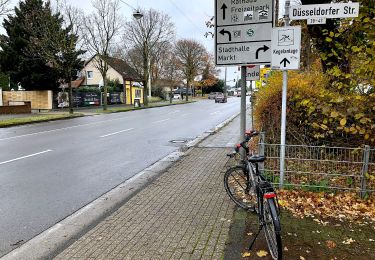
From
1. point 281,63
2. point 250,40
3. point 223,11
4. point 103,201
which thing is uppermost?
point 223,11

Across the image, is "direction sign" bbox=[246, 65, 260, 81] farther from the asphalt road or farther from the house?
the house

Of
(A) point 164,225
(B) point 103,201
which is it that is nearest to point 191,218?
(A) point 164,225

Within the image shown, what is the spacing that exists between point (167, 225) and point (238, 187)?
1.53 metres

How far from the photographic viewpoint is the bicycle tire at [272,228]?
3641 mm

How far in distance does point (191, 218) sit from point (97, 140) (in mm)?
9438

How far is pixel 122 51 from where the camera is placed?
5578 cm

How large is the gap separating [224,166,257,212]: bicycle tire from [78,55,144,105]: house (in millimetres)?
45236

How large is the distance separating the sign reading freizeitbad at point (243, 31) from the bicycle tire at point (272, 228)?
3.72 meters

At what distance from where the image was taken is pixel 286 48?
579cm

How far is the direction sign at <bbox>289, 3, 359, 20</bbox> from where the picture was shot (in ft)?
18.5

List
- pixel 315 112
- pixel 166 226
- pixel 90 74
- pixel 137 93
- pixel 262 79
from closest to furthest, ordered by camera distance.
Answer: pixel 166 226, pixel 315 112, pixel 262 79, pixel 137 93, pixel 90 74

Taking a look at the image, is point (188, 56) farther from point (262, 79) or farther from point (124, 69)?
point (262, 79)

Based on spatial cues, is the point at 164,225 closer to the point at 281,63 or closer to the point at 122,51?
the point at 281,63

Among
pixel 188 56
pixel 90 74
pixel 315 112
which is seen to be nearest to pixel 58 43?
pixel 315 112
